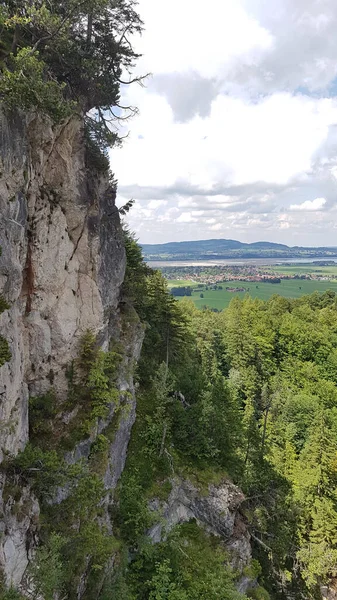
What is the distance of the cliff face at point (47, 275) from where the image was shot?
13.5 meters

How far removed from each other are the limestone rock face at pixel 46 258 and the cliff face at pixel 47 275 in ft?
0.16

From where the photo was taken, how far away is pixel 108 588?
15828 mm

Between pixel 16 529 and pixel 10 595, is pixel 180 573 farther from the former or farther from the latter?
pixel 10 595

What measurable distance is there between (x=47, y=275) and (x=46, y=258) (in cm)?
88

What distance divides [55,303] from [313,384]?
46801 millimetres

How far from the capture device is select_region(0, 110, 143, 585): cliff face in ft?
44.2

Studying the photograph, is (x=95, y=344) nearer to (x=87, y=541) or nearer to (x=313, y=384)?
(x=87, y=541)

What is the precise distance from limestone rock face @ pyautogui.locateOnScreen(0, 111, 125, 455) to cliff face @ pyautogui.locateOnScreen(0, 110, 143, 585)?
0.16 ft

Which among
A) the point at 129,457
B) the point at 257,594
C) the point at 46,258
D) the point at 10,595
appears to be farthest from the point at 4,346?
the point at 257,594

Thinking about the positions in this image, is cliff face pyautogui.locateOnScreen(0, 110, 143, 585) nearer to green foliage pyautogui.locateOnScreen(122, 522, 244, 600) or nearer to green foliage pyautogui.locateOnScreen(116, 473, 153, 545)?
green foliage pyautogui.locateOnScreen(116, 473, 153, 545)

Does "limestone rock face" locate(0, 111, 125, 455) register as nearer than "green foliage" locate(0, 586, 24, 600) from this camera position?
No

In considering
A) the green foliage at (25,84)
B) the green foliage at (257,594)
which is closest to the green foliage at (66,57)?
the green foliage at (25,84)

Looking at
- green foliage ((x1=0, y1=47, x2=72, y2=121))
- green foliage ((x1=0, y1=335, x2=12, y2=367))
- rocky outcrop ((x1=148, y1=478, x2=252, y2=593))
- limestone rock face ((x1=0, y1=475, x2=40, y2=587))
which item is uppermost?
green foliage ((x1=0, y1=47, x2=72, y2=121))

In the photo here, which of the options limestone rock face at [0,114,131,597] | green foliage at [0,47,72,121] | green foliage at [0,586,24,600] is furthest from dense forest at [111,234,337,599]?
green foliage at [0,47,72,121]
